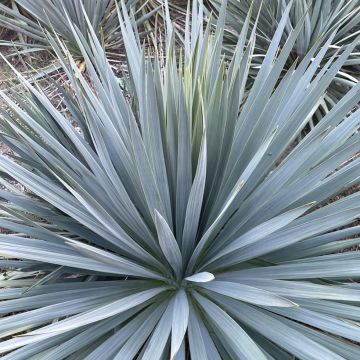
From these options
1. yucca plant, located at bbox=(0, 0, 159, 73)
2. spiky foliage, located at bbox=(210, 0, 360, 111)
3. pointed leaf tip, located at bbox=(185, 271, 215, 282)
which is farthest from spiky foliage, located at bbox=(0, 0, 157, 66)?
pointed leaf tip, located at bbox=(185, 271, 215, 282)

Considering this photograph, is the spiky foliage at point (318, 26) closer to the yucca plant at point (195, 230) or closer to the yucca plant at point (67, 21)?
the yucca plant at point (67, 21)

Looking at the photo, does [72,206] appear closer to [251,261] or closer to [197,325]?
[197,325]

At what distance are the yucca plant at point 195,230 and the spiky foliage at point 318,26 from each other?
1.13 meters

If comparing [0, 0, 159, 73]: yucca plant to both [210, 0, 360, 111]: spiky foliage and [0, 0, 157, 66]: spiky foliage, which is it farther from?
[210, 0, 360, 111]: spiky foliage

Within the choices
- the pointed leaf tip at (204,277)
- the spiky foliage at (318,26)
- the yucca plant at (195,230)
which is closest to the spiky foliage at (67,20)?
the spiky foliage at (318,26)

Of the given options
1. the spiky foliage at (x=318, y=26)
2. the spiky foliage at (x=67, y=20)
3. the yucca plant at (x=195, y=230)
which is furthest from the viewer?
the spiky foliage at (x=67, y=20)

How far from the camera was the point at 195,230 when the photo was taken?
1428 mm

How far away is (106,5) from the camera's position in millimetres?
3131

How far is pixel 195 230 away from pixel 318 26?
1872 millimetres

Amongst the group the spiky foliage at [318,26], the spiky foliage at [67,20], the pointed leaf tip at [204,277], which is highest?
the spiky foliage at [67,20]

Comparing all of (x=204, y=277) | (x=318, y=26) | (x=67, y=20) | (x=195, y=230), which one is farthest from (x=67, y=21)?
(x=204, y=277)

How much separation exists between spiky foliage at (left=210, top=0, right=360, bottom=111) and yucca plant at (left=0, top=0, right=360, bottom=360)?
1.13 metres

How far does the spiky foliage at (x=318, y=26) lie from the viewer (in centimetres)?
271

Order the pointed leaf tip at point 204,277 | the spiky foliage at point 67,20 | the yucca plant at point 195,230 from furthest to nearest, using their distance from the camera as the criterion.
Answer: the spiky foliage at point 67,20 → the yucca plant at point 195,230 → the pointed leaf tip at point 204,277
